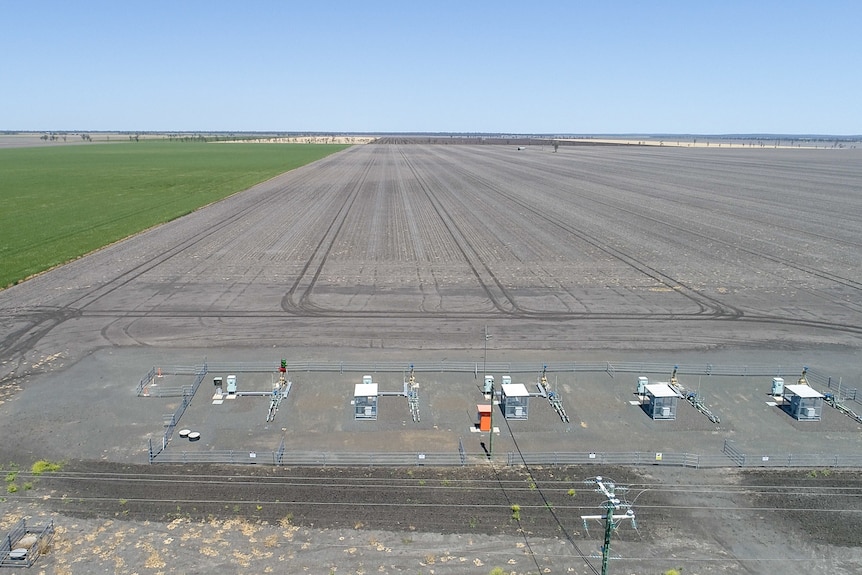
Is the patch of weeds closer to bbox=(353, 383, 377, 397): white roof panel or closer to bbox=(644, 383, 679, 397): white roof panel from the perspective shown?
bbox=(353, 383, 377, 397): white roof panel

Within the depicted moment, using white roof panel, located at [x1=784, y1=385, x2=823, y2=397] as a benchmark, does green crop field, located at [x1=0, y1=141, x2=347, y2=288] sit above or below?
above

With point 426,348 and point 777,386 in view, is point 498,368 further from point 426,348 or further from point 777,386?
point 777,386

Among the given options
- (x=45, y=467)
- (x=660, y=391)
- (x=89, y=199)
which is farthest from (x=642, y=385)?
(x=89, y=199)

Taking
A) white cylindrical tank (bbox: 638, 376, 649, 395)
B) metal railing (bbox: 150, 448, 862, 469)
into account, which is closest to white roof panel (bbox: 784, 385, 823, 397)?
metal railing (bbox: 150, 448, 862, 469)

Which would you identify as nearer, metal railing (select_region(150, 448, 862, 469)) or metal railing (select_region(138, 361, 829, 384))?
metal railing (select_region(150, 448, 862, 469))

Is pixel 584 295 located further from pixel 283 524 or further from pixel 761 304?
pixel 283 524
